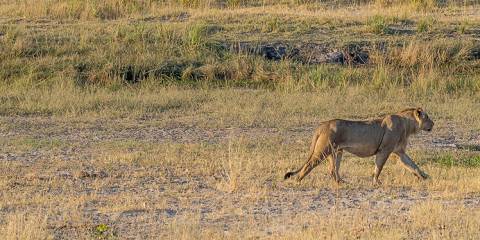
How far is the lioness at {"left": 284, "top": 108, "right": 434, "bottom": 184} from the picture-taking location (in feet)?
36.3

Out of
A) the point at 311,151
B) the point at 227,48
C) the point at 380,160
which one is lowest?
the point at 227,48

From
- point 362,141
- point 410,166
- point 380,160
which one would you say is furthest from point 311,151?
point 410,166

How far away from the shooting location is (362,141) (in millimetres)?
11203

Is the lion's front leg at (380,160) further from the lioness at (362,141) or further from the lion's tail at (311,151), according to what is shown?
the lion's tail at (311,151)

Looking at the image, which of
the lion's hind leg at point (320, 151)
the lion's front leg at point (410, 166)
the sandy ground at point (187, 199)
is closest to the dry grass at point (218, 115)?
the sandy ground at point (187, 199)

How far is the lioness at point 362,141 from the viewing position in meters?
11.1

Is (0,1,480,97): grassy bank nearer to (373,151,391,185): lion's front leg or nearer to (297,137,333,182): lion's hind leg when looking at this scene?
(373,151,391,185): lion's front leg

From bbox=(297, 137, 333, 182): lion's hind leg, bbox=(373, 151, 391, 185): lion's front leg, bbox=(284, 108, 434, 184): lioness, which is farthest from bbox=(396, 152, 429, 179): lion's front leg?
bbox=(297, 137, 333, 182): lion's hind leg

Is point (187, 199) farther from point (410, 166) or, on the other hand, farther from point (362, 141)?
point (410, 166)

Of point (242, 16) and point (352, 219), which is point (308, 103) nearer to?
point (242, 16)

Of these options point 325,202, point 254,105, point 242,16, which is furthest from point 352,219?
point 242,16

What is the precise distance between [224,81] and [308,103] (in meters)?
2.94

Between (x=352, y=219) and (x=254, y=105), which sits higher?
(x=352, y=219)

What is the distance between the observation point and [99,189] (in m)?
11.2
